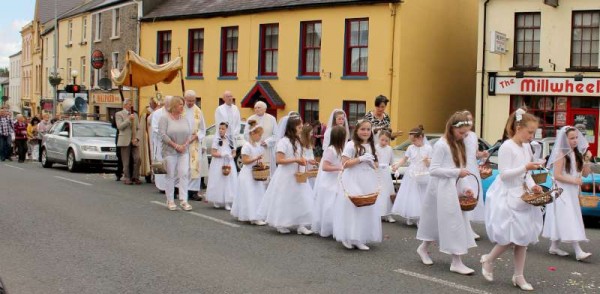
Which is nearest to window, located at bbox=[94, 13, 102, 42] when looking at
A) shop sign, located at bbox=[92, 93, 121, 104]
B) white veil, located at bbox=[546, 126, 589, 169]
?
shop sign, located at bbox=[92, 93, 121, 104]

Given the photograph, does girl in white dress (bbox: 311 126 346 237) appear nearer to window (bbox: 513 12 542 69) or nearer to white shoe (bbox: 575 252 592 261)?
white shoe (bbox: 575 252 592 261)

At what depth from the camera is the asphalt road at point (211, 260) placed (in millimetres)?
6836

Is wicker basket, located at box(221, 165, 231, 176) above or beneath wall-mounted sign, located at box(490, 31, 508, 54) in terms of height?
beneath

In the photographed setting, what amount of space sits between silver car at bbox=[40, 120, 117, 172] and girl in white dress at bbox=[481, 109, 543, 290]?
48.0 feet

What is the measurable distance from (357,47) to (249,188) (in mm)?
15446

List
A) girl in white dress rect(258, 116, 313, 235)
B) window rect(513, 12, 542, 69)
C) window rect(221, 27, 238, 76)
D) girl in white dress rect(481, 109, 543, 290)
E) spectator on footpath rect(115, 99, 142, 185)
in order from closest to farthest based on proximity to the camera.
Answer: girl in white dress rect(481, 109, 543, 290) < girl in white dress rect(258, 116, 313, 235) < spectator on footpath rect(115, 99, 142, 185) < window rect(513, 12, 542, 69) < window rect(221, 27, 238, 76)

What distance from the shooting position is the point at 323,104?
26.1 metres

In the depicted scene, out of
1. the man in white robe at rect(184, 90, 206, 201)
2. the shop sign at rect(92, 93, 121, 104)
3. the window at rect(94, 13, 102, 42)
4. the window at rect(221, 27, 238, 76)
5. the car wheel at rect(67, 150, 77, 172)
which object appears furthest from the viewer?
the window at rect(94, 13, 102, 42)

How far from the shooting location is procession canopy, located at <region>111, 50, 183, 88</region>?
55.2ft

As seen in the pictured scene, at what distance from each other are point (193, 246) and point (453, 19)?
67.8 feet

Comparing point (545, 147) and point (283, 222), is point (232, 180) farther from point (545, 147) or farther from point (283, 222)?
point (545, 147)

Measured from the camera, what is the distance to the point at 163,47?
33.2 metres

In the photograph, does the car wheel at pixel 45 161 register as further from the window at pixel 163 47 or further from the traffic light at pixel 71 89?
the window at pixel 163 47

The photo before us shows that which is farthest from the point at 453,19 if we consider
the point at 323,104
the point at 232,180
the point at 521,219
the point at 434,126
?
the point at 521,219
